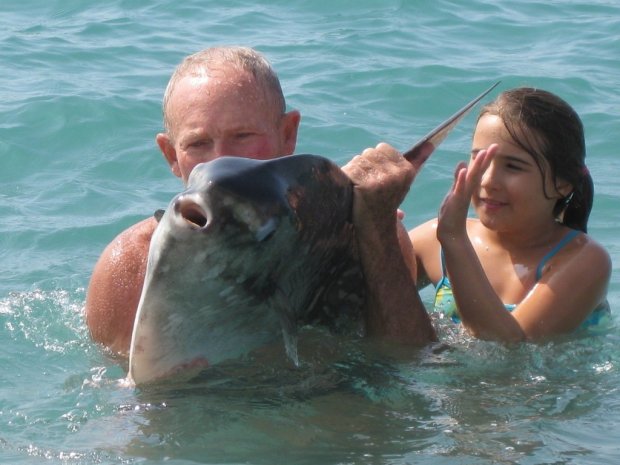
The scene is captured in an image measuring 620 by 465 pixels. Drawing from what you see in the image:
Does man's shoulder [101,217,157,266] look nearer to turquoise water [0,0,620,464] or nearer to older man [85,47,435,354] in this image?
older man [85,47,435,354]

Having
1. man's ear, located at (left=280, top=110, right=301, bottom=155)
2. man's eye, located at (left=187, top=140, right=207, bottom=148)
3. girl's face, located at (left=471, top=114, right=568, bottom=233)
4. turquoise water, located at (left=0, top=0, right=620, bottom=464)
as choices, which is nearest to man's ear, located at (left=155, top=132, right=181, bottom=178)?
man's eye, located at (left=187, top=140, right=207, bottom=148)

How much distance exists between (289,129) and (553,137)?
1342 millimetres

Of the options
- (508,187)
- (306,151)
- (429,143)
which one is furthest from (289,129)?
(306,151)

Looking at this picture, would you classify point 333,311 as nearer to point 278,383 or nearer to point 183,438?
point 278,383

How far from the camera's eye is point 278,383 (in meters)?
3.84

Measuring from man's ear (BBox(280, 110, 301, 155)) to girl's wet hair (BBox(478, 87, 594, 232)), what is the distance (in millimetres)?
1123

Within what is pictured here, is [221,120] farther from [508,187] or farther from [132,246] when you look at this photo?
[508,187]

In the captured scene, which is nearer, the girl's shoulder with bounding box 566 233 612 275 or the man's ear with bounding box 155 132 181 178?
the man's ear with bounding box 155 132 181 178

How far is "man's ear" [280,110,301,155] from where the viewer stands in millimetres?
4336

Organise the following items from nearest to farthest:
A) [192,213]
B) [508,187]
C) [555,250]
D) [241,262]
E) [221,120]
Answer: [192,213]
[241,262]
[221,120]
[508,187]
[555,250]

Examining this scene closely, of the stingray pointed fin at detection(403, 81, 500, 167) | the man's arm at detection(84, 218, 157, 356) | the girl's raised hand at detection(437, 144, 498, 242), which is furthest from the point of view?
the man's arm at detection(84, 218, 157, 356)

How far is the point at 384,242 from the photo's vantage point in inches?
145

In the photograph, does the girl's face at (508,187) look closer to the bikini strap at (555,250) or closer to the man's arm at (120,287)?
the bikini strap at (555,250)

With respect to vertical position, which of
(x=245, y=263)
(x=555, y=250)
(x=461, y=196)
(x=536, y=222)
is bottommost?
(x=555, y=250)
